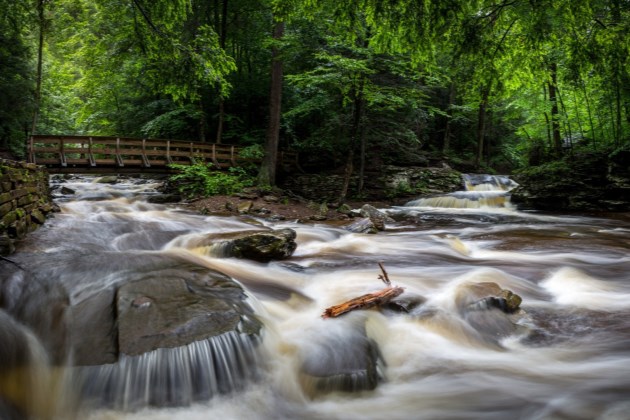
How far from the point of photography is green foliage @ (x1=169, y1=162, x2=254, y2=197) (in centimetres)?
1388

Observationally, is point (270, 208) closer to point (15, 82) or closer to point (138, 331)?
point (138, 331)

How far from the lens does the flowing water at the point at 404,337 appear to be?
9.21 ft

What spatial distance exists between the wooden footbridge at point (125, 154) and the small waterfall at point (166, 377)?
12374mm

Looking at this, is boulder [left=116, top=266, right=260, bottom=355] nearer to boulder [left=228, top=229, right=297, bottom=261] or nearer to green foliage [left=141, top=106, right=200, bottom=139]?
boulder [left=228, top=229, right=297, bottom=261]

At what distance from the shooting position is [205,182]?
14.0m

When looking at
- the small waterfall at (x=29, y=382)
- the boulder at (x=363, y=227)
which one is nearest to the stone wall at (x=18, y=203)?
the small waterfall at (x=29, y=382)

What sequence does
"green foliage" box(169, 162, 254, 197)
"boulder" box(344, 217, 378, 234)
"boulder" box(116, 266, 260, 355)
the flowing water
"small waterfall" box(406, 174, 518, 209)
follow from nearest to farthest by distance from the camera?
1. the flowing water
2. "boulder" box(116, 266, 260, 355)
3. "boulder" box(344, 217, 378, 234)
4. "green foliage" box(169, 162, 254, 197)
5. "small waterfall" box(406, 174, 518, 209)

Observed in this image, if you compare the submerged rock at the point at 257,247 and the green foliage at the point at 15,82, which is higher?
the green foliage at the point at 15,82

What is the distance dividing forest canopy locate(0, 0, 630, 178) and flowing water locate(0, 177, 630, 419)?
9.44 feet

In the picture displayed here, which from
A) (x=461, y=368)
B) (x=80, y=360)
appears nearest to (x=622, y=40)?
(x=461, y=368)

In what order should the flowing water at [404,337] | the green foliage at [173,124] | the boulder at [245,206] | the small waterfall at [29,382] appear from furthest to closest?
the green foliage at [173,124]
the boulder at [245,206]
the flowing water at [404,337]
the small waterfall at [29,382]

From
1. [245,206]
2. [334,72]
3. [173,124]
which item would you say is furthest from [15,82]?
[334,72]

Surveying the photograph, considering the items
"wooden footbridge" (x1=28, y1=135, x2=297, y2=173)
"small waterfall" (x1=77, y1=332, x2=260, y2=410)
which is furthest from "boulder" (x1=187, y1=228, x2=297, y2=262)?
"wooden footbridge" (x1=28, y1=135, x2=297, y2=173)

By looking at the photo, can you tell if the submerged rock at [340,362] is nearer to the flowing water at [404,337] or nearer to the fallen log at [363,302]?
the flowing water at [404,337]
